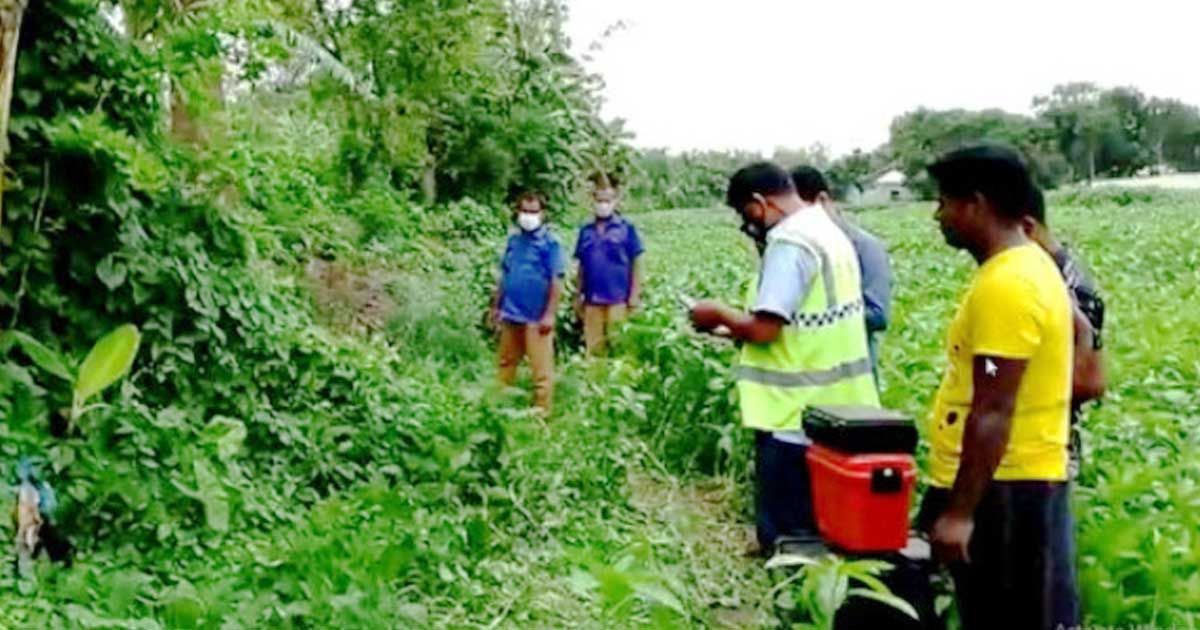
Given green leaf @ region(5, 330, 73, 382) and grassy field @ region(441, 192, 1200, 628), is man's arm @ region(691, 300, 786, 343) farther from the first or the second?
green leaf @ region(5, 330, 73, 382)

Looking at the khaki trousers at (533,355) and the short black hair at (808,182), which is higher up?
the short black hair at (808,182)

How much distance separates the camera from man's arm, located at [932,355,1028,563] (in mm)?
3123

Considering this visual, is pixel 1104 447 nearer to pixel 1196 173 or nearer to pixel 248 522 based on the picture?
pixel 248 522

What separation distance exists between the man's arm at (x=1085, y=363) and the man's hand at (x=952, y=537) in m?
0.57

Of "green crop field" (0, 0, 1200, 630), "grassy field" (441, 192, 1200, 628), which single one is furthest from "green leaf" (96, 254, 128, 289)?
"grassy field" (441, 192, 1200, 628)

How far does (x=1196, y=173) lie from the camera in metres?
52.5

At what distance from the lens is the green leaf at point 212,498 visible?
15.6 feet

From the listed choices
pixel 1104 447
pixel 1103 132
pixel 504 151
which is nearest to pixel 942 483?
pixel 1104 447

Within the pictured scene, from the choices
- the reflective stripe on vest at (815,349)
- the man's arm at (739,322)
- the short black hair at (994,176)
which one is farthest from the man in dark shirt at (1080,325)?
the man's arm at (739,322)

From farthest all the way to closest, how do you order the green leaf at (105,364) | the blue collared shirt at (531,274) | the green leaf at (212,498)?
the blue collared shirt at (531,274) < the green leaf at (105,364) < the green leaf at (212,498)

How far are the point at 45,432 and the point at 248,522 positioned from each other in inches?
30.5

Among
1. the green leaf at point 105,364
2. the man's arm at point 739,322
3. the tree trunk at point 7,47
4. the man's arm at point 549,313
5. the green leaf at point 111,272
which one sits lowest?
the man's arm at point 549,313

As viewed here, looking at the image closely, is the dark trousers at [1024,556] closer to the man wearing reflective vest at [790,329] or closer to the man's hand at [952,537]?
the man's hand at [952,537]

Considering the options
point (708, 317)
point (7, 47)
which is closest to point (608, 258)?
point (708, 317)
